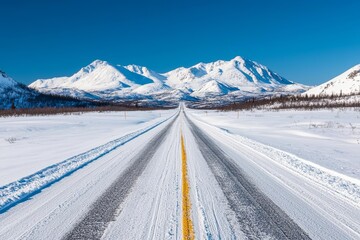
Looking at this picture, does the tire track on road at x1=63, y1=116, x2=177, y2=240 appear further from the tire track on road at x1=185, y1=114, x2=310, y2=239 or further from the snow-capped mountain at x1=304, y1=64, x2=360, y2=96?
the snow-capped mountain at x1=304, y1=64, x2=360, y2=96

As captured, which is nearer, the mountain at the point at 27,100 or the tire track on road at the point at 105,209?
the tire track on road at the point at 105,209

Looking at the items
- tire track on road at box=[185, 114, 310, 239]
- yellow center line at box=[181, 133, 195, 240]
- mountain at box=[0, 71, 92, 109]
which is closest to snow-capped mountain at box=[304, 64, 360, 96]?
tire track on road at box=[185, 114, 310, 239]

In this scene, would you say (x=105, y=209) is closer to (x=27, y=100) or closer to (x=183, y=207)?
(x=183, y=207)

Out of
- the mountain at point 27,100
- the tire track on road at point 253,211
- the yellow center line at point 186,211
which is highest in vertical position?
the mountain at point 27,100

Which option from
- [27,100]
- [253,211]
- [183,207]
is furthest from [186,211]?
[27,100]

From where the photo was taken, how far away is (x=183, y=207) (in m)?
5.79

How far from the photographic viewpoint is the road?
4695 mm

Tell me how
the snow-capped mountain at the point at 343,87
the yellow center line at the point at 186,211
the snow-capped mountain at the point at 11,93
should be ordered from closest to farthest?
the yellow center line at the point at 186,211, the snow-capped mountain at the point at 343,87, the snow-capped mountain at the point at 11,93

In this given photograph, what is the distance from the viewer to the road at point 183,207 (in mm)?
4695

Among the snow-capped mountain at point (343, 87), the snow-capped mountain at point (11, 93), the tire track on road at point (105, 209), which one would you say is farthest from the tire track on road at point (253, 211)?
the snow-capped mountain at point (11, 93)

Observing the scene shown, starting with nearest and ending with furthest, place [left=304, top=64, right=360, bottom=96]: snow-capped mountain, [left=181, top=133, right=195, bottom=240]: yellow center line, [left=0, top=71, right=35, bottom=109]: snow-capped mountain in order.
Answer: [left=181, top=133, right=195, bottom=240]: yellow center line, [left=304, top=64, right=360, bottom=96]: snow-capped mountain, [left=0, top=71, right=35, bottom=109]: snow-capped mountain

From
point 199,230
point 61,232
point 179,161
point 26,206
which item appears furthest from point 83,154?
point 199,230

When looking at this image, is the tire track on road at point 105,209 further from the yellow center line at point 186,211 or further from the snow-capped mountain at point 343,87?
the snow-capped mountain at point 343,87

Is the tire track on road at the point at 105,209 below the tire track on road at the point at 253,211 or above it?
above
